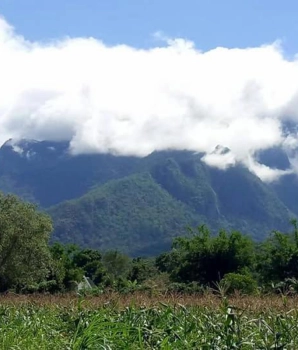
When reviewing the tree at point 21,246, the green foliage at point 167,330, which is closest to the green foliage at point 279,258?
the tree at point 21,246

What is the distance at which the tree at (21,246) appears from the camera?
1455 inches

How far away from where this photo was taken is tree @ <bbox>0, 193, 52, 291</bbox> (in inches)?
1455

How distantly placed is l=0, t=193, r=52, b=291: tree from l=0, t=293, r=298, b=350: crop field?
26.2m

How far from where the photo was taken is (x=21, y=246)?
3741 cm

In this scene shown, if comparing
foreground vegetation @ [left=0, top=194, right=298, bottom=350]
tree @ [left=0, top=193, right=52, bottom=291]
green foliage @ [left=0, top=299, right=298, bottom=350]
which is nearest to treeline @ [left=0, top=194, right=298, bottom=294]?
tree @ [left=0, top=193, right=52, bottom=291]

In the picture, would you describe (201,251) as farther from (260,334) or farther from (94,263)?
(260,334)

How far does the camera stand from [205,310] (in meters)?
8.91

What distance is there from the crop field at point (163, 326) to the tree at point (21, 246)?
26.2 metres

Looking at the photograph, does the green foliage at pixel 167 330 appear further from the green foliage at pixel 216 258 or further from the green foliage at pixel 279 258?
the green foliage at pixel 216 258

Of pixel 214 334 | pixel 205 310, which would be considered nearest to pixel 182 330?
pixel 214 334

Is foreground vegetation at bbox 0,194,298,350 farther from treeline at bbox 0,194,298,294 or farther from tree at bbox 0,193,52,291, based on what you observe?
tree at bbox 0,193,52,291

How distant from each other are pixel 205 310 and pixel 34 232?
97.4 ft

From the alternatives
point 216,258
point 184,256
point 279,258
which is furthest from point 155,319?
point 184,256

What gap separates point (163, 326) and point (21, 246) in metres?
30.3
